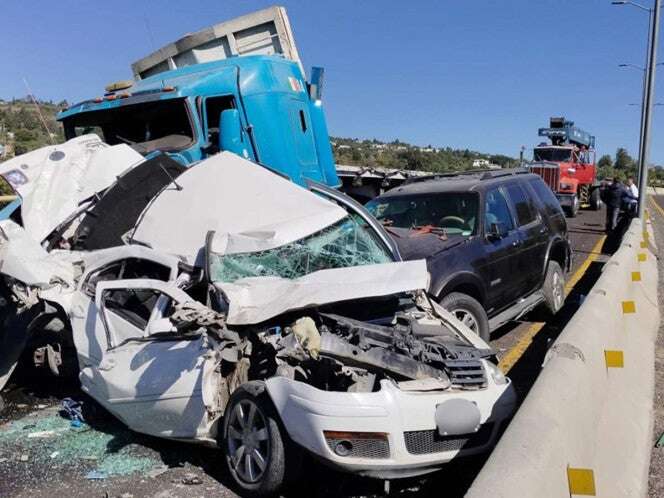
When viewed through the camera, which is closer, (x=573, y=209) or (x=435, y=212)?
(x=435, y=212)

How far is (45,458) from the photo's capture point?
4.60m

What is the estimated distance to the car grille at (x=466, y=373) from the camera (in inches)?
156

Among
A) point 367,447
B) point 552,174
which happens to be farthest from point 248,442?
point 552,174

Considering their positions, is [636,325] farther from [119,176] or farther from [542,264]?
[119,176]

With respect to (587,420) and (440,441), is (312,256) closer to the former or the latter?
(440,441)

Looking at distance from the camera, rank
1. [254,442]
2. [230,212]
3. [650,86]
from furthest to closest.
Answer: [650,86], [230,212], [254,442]

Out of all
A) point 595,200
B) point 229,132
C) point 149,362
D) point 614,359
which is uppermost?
point 229,132

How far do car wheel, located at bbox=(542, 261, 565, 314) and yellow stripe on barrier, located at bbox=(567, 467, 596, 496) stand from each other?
212 inches

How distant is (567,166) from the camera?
87.0 feet

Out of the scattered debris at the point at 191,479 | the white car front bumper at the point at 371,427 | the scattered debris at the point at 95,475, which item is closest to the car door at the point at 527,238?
the white car front bumper at the point at 371,427

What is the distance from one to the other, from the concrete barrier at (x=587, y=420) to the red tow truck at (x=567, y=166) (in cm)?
2070

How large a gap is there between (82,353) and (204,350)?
1.33 m

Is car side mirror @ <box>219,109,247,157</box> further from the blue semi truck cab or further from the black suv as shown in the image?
the black suv

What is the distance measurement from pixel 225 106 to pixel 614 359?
6.26m
